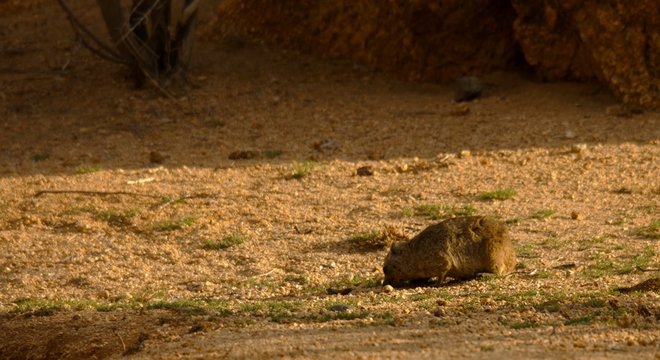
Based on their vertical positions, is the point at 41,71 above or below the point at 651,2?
below

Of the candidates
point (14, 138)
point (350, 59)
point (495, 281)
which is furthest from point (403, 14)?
point (495, 281)

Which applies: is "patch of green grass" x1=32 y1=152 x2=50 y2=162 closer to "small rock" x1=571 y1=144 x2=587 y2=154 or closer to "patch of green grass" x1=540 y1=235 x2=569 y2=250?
"small rock" x1=571 y1=144 x2=587 y2=154

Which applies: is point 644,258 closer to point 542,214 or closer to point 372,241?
point 542,214

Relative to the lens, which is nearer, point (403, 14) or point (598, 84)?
point (598, 84)

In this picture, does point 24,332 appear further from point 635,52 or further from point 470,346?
point 635,52

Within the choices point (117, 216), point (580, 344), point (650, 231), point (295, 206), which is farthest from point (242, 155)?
point (580, 344)

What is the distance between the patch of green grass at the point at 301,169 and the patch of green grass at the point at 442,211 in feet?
4.15

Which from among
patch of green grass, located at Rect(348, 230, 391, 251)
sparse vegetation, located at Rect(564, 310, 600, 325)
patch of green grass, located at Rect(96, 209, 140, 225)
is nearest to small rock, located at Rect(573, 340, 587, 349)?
sparse vegetation, located at Rect(564, 310, 600, 325)

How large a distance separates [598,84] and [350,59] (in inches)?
103

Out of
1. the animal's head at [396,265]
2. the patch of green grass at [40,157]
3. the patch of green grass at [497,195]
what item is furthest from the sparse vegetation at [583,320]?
the patch of green grass at [40,157]

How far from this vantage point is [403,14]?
40.9ft

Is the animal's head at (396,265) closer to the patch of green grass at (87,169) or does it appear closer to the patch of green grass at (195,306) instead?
the patch of green grass at (195,306)

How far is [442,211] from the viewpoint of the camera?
8242 mm

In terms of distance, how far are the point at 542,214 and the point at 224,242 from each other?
2.04 metres
